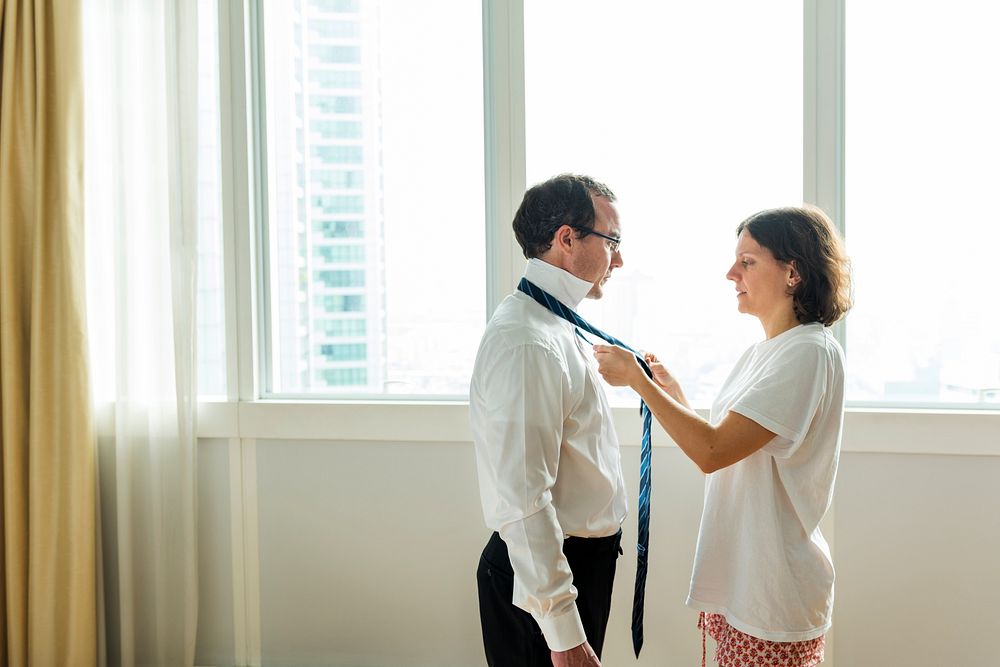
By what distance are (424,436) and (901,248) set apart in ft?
5.07

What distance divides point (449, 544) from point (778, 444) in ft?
3.97

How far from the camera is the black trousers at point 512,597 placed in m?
1.51

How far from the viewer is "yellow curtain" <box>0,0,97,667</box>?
86.7 inches

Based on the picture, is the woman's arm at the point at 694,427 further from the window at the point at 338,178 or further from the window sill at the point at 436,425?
the window at the point at 338,178

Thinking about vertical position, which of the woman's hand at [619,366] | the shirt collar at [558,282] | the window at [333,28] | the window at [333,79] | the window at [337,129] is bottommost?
the woman's hand at [619,366]

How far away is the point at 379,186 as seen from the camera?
244cm

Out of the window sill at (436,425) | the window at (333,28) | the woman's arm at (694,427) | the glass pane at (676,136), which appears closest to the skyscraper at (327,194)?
the window at (333,28)

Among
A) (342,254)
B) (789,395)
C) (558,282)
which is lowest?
(789,395)

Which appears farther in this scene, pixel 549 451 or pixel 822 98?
pixel 822 98

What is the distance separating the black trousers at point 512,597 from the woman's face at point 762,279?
589 mm

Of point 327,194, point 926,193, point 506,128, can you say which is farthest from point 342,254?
point 926,193

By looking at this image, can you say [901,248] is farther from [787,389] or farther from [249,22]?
[249,22]

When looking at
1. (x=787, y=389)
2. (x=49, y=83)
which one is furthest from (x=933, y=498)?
(x=49, y=83)

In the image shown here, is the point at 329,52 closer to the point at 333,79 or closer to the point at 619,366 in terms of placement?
the point at 333,79
